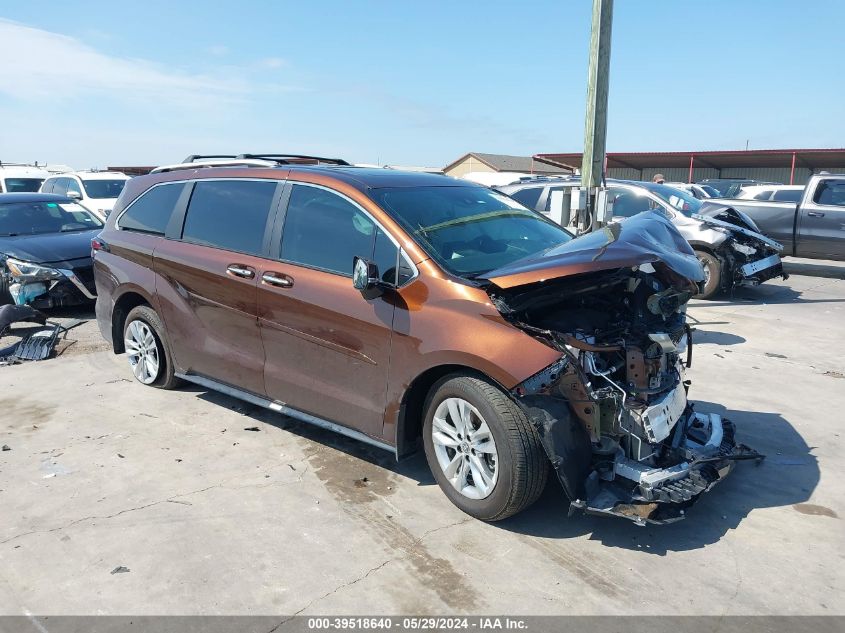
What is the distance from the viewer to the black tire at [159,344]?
5.64m

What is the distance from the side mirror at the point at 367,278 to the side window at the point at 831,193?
1230cm

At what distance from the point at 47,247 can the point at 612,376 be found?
7846mm

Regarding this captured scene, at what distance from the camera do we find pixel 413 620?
117 inches

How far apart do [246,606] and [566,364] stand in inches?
74.0

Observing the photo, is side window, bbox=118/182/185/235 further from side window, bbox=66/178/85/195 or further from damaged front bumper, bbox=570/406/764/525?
side window, bbox=66/178/85/195

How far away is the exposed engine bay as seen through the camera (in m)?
3.43

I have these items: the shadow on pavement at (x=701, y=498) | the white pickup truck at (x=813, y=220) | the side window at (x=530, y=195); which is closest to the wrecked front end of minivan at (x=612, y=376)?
the shadow on pavement at (x=701, y=498)

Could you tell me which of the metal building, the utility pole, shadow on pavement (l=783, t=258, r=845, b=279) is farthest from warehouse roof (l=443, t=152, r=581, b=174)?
the utility pole

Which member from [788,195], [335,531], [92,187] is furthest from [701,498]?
[92,187]

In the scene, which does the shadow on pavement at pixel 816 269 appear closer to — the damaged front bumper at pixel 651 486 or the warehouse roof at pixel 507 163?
the damaged front bumper at pixel 651 486

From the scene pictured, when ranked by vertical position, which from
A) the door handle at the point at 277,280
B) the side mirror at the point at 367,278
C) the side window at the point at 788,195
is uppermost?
the side window at the point at 788,195

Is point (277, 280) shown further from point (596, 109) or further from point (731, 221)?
point (731, 221)

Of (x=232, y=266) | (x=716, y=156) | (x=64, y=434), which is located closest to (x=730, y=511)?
(x=232, y=266)

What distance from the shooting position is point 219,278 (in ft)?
16.2
